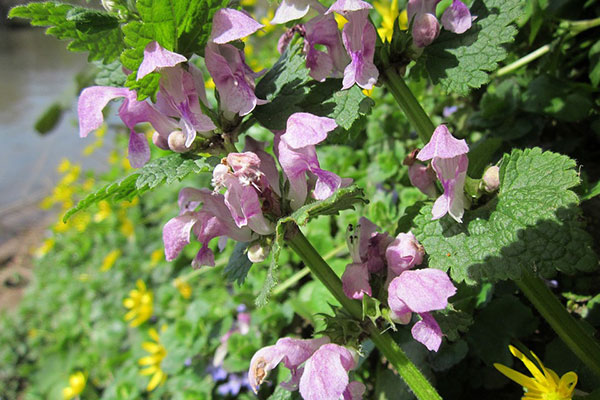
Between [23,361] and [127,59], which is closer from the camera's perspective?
[127,59]

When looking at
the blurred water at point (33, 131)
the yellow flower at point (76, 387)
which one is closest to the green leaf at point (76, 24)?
the yellow flower at point (76, 387)

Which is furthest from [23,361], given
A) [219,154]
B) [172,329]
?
[219,154]

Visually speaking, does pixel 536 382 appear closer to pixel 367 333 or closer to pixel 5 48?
pixel 367 333

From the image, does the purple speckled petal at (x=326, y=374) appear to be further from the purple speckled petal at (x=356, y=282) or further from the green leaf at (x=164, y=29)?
the green leaf at (x=164, y=29)

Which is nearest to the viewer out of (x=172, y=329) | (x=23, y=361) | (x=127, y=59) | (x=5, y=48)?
(x=127, y=59)

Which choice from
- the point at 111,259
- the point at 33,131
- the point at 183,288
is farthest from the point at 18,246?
the point at 183,288

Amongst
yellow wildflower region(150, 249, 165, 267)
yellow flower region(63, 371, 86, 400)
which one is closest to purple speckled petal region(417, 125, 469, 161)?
yellow wildflower region(150, 249, 165, 267)
